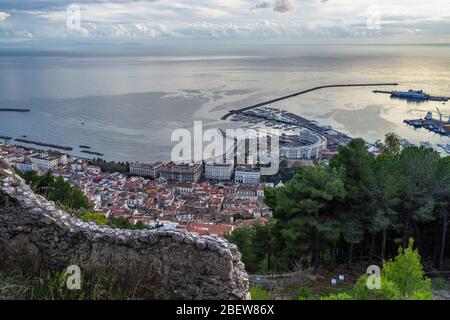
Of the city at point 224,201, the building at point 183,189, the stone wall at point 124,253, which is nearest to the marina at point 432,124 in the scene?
the city at point 224,201

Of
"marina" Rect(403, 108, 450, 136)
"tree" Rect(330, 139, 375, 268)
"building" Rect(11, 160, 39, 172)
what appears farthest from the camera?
"marina" Rect(403, 108, 450, 136)

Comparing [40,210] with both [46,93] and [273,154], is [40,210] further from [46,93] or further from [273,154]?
[46,93]

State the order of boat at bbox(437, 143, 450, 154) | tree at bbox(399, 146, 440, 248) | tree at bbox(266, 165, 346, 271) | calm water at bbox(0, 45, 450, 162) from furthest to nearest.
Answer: calm water at bbox(0, 45, 450, 162)
boat at bbox(437, 143, 450, 154)
tree at bbox(399, 146, 440, 248)
tree at bbox(266, 165, 346, 271)

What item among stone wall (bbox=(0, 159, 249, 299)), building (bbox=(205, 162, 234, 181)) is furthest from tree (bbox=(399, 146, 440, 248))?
building (bbox=(205, 162, 234, 181))

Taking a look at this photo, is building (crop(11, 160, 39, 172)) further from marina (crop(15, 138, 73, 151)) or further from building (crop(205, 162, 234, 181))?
building (crop(205, 162, 234, 181))

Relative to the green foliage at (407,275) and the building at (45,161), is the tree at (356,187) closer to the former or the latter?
the green foliage at (407,275)
